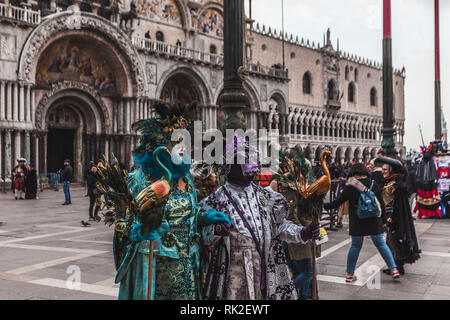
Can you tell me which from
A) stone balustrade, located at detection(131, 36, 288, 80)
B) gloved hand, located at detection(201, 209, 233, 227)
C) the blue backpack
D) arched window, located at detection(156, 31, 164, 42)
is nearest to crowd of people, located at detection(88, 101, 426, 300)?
gloved hand, located at detection(201, 209, 233, 227)

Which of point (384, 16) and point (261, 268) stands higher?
point (384, 16)

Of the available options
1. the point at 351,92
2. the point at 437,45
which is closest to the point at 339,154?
the point at 351,92

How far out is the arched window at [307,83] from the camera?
4397 centimetres

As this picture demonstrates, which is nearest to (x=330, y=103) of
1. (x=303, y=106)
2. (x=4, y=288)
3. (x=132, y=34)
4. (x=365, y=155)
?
(x=303, y=106)

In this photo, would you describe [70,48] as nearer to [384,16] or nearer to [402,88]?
[384,16]

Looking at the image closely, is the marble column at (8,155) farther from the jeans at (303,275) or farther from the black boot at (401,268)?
the jeans at (303,275)

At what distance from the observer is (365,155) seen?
175ft

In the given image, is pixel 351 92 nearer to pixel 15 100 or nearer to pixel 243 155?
pixel 15 100

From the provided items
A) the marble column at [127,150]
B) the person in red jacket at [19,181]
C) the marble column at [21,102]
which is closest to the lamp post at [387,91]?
the person in red jacket at [19,181]

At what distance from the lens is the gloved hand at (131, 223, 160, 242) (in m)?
3.08

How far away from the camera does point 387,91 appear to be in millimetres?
9516

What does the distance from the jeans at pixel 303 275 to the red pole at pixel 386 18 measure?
669 cm

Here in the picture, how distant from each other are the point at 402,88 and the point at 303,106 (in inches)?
983
